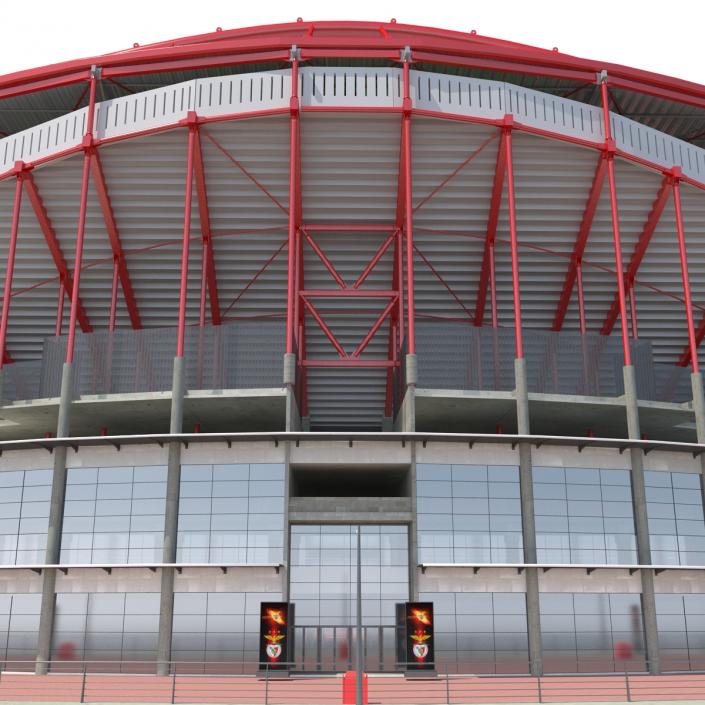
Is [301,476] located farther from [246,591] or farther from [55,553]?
[55,553]

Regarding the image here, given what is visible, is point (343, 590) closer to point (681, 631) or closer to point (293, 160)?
point (681, 631)

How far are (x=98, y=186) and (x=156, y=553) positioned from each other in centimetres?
1523

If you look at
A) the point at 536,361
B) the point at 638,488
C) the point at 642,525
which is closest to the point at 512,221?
the point at 536,361

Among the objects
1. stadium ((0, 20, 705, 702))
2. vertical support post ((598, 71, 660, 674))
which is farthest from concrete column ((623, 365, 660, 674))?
stadium ((0, 20, 705, 702))

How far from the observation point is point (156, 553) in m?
29.5

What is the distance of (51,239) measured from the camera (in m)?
37.5

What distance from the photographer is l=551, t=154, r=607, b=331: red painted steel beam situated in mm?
35312

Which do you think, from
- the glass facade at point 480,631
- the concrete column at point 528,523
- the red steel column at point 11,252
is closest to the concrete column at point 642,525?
the concrete column at point 528,523

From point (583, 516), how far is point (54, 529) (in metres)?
18.5

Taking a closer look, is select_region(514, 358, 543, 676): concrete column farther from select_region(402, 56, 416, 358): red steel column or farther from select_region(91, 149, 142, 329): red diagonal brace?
select_region(91, 149, 142, 329): red diagonal brace

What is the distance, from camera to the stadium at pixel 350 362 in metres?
29.1

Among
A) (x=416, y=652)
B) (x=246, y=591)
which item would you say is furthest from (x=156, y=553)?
(x=416, y=652)

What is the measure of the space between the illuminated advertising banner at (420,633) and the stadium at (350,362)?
240 cm

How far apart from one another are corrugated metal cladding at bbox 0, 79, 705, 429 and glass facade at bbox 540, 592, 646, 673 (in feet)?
50.2
